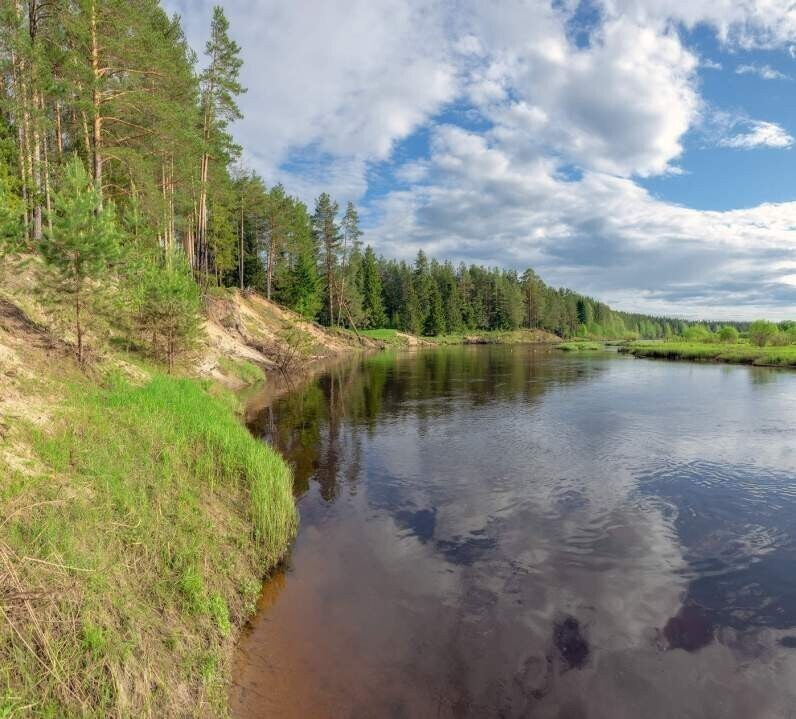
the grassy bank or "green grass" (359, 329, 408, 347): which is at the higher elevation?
"green grass" (359, 329, 408, 347)

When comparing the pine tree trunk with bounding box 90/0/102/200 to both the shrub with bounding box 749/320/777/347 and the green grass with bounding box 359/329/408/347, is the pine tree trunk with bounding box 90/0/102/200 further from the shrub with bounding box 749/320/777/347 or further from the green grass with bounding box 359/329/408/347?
the shrub with bounding box 749/320/777/347

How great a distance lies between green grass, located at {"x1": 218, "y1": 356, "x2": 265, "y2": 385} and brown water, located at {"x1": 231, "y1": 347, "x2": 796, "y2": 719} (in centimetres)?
1300

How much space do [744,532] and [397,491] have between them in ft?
32.3

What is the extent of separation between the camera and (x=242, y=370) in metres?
35.6

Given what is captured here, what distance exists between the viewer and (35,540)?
20.5 feet

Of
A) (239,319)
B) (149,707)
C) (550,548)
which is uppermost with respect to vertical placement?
(239,319)

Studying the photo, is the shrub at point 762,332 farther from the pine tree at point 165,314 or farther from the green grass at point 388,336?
the pine tree at point 165,314

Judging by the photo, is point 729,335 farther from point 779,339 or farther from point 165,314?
point 165,314

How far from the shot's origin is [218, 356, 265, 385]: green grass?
33.8 meters

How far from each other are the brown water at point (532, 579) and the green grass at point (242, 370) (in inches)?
512

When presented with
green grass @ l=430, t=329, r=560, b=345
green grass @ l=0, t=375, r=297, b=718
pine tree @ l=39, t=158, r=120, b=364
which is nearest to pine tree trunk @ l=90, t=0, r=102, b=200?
pine tree @ l=39, t=158, r=120, b=364

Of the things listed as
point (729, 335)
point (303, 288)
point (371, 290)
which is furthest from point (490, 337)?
point (303, 288)

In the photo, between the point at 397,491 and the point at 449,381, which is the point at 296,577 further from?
the point at 449,381

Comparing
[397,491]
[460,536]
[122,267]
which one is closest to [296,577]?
[460,536]
